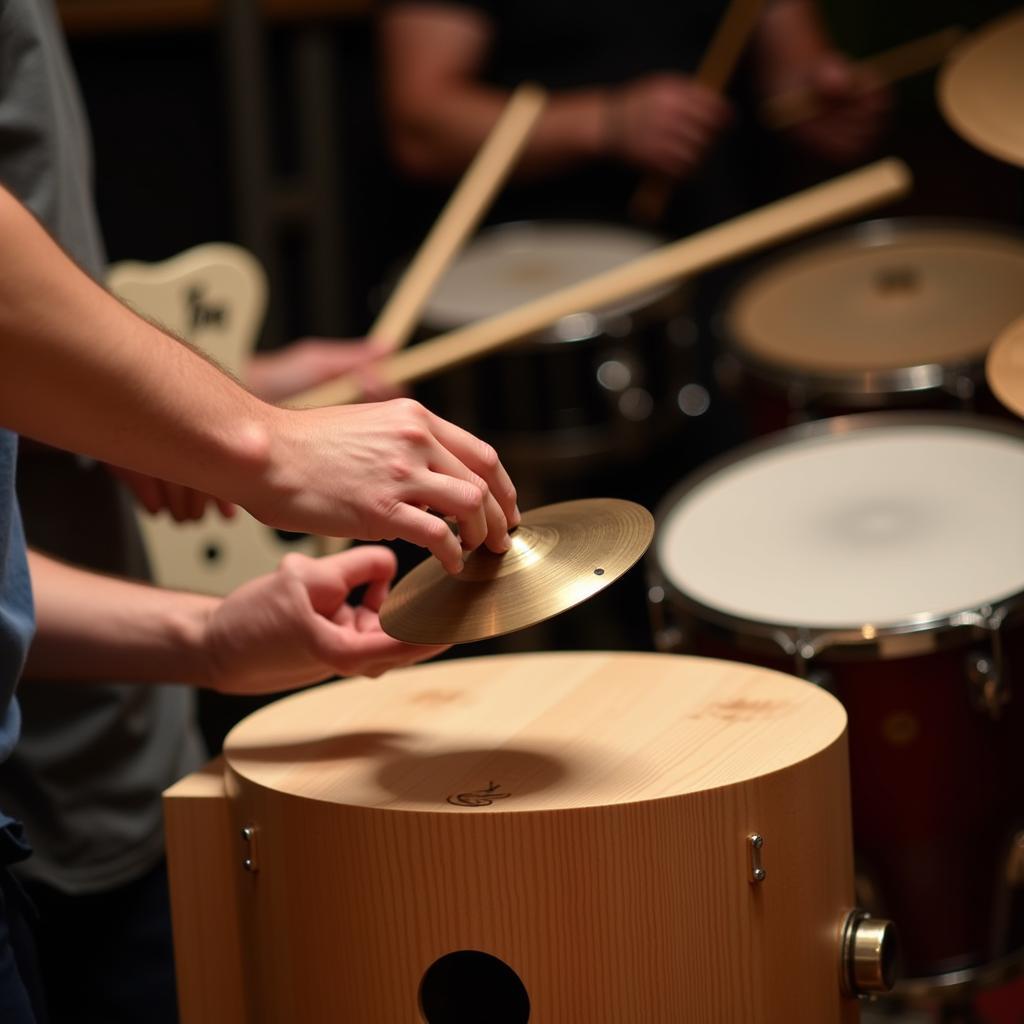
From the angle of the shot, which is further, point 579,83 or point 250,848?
point 579,83

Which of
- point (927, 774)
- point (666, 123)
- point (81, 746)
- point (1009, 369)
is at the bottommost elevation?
point (927, 774)

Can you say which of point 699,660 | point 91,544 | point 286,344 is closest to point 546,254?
point 286,344

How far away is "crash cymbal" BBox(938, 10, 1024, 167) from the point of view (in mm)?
1363

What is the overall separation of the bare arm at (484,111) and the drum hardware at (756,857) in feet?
5.21

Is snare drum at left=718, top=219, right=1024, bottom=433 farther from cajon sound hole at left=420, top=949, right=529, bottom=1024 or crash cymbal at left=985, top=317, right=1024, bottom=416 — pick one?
cajon sound hole at left=420, top=949, right=529, bottom=1024

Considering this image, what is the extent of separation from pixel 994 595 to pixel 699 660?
30cm

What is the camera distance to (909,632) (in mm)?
1231

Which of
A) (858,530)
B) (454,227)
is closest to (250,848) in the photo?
(858,530)

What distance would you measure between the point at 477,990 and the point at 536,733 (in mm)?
159

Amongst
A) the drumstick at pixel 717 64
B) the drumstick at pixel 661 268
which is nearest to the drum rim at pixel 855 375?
the drumstick at pixel 661 268

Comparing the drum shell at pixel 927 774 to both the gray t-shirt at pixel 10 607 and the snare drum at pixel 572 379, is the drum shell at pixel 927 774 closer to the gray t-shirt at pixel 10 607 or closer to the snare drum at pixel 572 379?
the gray t-shirt at pixel 10 607

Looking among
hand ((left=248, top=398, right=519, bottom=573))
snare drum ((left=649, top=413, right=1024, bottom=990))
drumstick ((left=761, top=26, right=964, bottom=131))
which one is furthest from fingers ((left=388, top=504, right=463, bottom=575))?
drumstick ((left=761, top=26, right=964, bottom=131))

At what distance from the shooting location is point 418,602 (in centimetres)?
94

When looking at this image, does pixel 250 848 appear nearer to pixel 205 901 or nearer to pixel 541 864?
pixel 205 901
